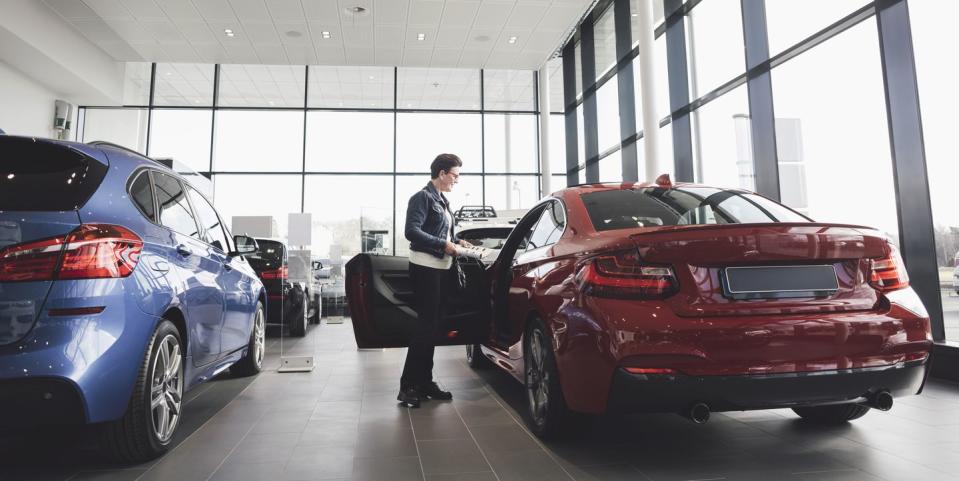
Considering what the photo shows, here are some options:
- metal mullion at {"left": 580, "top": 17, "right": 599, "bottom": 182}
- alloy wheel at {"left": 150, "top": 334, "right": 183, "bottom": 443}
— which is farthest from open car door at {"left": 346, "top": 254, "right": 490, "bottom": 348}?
metal mullion at {"left": 580, "top": 17, "right": 599, "bottom": 182}

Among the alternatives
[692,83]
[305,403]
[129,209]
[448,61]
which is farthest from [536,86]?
[129,209]

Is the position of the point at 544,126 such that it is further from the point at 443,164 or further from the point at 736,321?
the point at 736,321

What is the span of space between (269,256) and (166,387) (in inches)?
171

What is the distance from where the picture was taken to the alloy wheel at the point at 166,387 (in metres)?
2.01

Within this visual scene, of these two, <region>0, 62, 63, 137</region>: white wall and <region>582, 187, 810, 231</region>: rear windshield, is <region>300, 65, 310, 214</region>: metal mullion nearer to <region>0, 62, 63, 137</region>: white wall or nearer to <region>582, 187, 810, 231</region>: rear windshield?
<region>0, 62, 63, 137</region>: white wall

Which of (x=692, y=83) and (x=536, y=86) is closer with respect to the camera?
(x=692, y=83)

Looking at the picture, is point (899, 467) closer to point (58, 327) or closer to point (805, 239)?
point (805, 239)

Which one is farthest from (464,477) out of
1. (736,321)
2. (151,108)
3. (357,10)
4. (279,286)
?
(151,108)

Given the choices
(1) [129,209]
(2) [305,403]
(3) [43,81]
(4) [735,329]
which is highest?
(3) [43,81]

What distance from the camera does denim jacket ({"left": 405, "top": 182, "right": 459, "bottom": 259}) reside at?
111 inches

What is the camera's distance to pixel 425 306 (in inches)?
114

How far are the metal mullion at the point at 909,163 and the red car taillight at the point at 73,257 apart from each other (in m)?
4.56

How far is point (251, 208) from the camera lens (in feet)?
35.1

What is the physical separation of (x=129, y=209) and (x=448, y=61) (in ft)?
29.5
